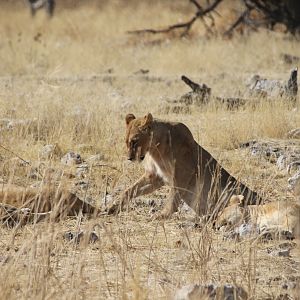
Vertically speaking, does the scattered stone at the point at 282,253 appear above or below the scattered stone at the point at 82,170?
above

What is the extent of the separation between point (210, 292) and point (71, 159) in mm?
4268

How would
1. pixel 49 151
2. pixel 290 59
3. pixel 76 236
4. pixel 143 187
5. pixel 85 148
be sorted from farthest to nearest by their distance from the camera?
pixel 290 59 < pixel 85 148 < pixel 49 151 < pixel 143 187 < pixel 76 236

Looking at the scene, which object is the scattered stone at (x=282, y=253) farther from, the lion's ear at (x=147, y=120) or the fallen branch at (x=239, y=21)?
the fallen branch at (x=239, y=21)

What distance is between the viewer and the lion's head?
284 inches

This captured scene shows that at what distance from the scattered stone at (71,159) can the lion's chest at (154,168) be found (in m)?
1.12

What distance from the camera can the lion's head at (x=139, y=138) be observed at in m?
7.20

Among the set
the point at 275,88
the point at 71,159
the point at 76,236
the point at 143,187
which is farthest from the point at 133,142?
the point at 275,88

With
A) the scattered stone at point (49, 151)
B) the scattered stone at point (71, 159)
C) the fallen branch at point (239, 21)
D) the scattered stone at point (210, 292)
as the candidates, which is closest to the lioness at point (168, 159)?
the scattered stone at point (71, 159)

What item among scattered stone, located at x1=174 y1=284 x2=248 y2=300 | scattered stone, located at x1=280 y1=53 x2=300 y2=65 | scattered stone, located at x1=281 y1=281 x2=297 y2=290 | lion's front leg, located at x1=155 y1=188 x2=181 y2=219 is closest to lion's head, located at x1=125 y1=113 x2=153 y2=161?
lion's front leg, located at x1=155 y1=188 x2=181 y2=219

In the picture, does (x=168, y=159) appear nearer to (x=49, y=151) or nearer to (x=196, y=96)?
(x=49, y=151)

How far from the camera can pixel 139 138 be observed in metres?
7.22

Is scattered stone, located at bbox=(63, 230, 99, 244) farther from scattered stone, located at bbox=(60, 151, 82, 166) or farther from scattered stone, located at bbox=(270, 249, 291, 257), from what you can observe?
scattered stone, located at bbox=(60, 151, 82, 166)

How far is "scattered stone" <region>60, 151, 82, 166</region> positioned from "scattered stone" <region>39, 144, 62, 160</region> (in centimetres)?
12

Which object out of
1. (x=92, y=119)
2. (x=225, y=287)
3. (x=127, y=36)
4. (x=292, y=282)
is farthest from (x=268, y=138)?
(x=127, y=36)
